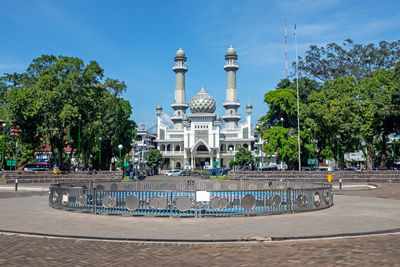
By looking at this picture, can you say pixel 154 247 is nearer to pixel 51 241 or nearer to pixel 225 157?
pixel 51 241

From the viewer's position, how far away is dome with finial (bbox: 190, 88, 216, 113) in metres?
112

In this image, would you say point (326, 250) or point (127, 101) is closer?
point (326, 250)

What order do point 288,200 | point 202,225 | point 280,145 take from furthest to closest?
1. point 280,145
2. point 288,200
3. point 202,225

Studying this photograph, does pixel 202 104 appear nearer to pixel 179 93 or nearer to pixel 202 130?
pixel 202 130

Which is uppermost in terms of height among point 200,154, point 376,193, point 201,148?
point 201,148

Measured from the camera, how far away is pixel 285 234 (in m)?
11.3

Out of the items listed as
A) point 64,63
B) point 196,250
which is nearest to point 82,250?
point 196,250

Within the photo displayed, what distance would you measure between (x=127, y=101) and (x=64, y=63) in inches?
829

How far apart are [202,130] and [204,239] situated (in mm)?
98751

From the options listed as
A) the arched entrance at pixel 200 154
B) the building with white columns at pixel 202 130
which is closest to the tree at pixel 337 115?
the building with white columns at pixel 202 130

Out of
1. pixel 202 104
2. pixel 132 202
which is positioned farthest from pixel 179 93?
pixel 132 202

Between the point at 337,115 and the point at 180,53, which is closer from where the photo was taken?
the point at 337,115

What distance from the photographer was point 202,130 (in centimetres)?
10925

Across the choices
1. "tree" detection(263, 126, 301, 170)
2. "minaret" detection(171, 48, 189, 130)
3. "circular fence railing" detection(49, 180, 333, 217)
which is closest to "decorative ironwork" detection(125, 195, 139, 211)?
"circular fence railing" detection(49, 180, 333, 217)
